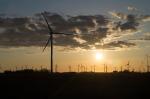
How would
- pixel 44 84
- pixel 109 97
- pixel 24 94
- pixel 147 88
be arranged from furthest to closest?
pixel 44 84, pixel 147 88, pixel 24 94, pixel 109 97

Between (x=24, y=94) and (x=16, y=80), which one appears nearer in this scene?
(x=24, y=94)

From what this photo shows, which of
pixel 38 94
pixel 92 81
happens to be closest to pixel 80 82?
pixel 92 81

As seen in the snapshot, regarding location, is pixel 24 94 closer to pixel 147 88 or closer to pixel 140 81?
pixel 147 88

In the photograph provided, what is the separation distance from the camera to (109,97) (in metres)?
75.6

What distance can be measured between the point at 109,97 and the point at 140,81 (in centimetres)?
2678

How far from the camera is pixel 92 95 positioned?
257ft

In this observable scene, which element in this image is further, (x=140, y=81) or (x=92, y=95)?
(x=140, y=81)

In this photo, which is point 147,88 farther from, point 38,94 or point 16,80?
point 16,80

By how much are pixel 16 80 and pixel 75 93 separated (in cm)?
2748

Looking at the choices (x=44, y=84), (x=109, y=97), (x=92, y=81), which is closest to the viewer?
(x=109, y=97)

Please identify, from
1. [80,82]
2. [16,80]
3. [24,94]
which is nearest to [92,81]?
[80,82]

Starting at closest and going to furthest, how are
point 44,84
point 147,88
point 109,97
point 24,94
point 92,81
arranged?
point 109,97 → point 24,94 → point 147,88 → point 44,84 → point 92,81

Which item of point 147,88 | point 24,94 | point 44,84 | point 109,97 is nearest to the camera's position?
point 109,97

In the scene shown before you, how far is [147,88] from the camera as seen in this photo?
3489 inches
